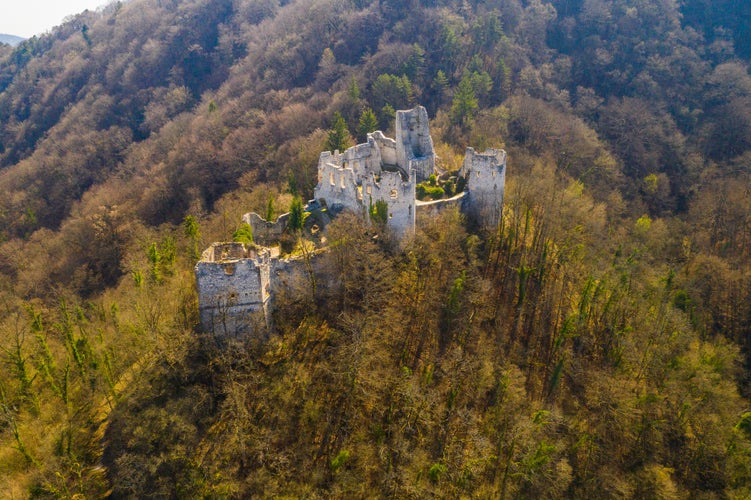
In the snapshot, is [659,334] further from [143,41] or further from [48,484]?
[143,41]

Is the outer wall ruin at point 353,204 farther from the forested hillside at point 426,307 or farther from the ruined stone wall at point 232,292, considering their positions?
the forested hillside at point 426,307

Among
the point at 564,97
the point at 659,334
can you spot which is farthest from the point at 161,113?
the point at 659,334

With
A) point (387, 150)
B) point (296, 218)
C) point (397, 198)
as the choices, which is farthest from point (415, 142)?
point (296, 218)

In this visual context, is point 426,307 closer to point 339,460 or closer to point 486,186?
point 486,186

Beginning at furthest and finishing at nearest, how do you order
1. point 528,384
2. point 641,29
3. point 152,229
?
point 641,29 < point 152,229 < point 528,384

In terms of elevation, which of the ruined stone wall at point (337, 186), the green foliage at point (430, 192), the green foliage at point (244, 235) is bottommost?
the green foliage at point (244, 235)

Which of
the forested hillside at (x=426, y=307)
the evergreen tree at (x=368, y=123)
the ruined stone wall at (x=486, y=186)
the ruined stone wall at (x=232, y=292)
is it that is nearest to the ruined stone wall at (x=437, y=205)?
the ruined stone wall at (x=486, y=186)

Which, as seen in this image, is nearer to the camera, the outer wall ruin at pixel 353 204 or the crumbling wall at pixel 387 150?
the outer wall ruin at pixel 353 204
